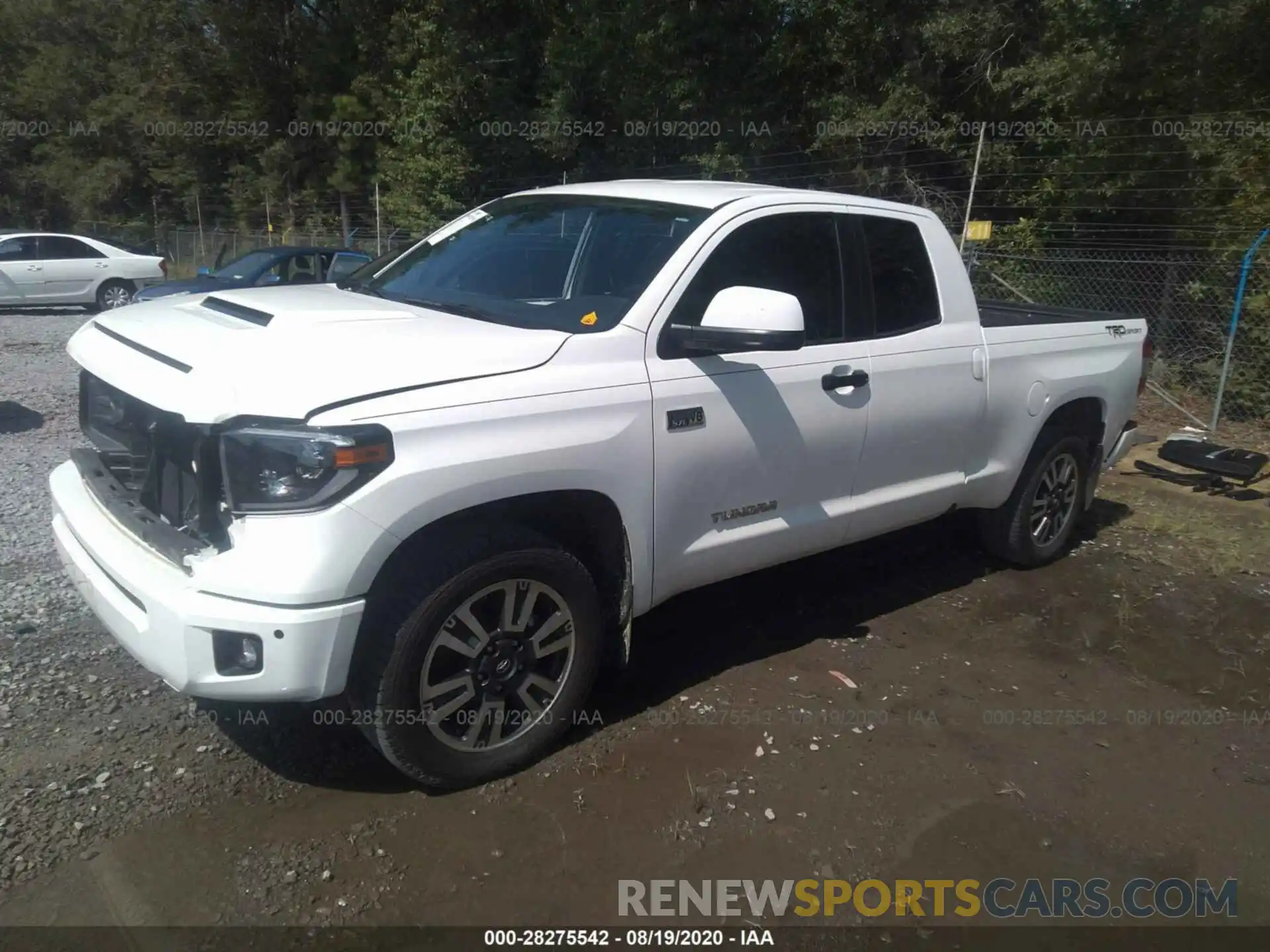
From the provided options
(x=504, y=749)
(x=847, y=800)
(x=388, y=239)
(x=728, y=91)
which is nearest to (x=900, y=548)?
(x=847, y=800)

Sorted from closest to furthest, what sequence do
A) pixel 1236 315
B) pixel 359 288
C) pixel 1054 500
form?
pixel 359 288, pixel 1054 500, pixel 1236 315

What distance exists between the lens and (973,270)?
11930 millimetres

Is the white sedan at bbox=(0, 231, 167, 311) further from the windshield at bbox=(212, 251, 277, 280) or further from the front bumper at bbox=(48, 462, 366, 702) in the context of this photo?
the front bumper at bbox=(48, 462, 366, 702)

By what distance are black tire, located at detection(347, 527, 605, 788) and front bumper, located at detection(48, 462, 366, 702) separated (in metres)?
0.14

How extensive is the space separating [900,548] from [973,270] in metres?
6.80

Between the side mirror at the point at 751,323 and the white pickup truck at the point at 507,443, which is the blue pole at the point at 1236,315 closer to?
the white pickup truck at the point at 507,443

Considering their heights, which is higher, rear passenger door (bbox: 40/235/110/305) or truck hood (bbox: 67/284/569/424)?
truck hood (bbox: 67/284/569/424)

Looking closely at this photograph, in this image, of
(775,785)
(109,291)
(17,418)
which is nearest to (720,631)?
(775,785)

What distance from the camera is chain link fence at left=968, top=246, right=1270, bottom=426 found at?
388 inches

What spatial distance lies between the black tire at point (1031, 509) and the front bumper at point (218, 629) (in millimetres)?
3835

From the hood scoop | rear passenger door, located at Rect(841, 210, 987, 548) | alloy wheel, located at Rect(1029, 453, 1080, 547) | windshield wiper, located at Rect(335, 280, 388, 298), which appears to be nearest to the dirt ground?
alloy wheel, located at Rect(1029, 453, 1080, 547)

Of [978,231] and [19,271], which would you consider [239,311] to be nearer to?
[978,231]

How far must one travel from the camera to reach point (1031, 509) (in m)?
5.64

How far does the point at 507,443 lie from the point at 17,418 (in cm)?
631
